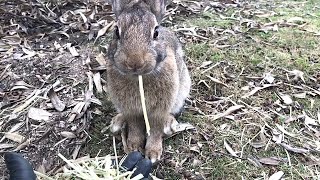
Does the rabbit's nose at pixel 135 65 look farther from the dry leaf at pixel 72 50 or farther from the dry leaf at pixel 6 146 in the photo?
the dry leaf at pixel 72 50

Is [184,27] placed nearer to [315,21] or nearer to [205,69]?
[205,69]

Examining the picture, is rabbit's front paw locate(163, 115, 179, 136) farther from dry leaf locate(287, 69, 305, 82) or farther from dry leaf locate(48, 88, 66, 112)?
dry leaf locate(287, 69, 305, 82)

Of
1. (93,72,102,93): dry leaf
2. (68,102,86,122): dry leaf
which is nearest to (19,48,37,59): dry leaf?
(93,72,102,93): dry leaf

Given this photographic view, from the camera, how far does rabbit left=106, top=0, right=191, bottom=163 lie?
2.72m

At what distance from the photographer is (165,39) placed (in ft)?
10.2

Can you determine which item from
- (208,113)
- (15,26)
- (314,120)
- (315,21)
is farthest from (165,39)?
(315,21)

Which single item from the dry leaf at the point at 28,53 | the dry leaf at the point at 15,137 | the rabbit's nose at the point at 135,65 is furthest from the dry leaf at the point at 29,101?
the rabbit's nose at the point at 135,65

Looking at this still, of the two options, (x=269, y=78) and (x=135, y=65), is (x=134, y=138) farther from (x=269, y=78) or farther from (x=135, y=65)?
(x=269, y=78)

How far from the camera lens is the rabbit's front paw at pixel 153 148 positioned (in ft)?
A: 10.5

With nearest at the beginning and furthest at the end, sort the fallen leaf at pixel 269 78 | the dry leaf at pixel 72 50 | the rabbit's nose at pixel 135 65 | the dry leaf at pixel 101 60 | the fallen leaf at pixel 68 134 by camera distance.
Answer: the rabbit's nose at pixel 135 65, the fallen leaf at pixel 68 134, the fallen leaf at pixel 269 78, the dry leaf at pixel 101 60, the dry leaf at pixel 72 50

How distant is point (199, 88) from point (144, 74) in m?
1.30

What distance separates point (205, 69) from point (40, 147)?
1.60 meters

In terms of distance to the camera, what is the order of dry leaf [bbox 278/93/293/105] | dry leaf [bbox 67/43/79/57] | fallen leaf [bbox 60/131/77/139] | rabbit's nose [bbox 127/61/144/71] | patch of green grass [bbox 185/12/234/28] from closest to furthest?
rabbit's nose [bbox 127/61/144/71]
fallen leaf [bbox 60/131/77/139]
dry leaf [bbox 278/93/293/105]
dry leaf [bbox 67/43/79/57]
patch of green grass [bbox 185/12/234/28]

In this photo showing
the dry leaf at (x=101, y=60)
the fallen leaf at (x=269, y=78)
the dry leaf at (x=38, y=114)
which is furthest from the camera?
the dry leaf at (x=101, y=60)
